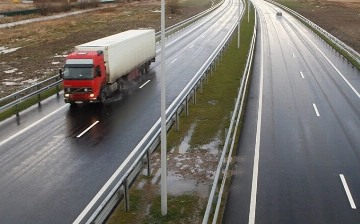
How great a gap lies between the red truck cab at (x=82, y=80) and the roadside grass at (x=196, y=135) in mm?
5113

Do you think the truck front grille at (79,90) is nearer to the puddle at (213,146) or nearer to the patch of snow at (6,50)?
the puddle at (213,146)

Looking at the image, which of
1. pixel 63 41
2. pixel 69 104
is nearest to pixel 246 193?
pixel 69 104

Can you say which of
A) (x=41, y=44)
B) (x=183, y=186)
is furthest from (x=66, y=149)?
(x=41, y=44)

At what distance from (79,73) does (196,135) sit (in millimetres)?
7981

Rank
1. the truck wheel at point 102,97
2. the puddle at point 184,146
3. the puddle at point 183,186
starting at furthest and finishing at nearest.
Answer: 1. the truck wheel at point 102,97
2. the puddle at point 184,146
3. the puddle at point 183,186

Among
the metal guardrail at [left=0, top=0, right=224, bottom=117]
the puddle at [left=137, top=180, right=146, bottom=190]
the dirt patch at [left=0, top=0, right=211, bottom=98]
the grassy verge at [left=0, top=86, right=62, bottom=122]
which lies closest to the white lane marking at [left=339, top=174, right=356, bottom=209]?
the puddle at [left=137, top=180, right=146, bottom=190]

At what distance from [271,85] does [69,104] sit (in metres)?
12.9

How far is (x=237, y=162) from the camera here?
51.9ft

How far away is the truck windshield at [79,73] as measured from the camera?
23.0 m

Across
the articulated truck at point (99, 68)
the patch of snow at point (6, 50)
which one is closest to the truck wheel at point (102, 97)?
the articulated truck at point (99, 68)

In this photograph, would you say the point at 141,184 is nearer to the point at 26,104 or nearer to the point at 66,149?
the point at 66,149

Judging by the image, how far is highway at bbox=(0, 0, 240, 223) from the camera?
1310 centimetres

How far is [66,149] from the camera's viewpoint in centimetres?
1761

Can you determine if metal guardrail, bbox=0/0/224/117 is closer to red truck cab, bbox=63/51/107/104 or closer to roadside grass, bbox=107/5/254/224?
red truck cab, bbox=63/51/107/104
